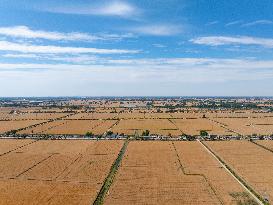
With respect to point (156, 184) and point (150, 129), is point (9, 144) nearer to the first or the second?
point (150, 129)

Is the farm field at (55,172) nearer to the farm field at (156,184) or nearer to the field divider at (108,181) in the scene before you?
the field divider at (108,181)

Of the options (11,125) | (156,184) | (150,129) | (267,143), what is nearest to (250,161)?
(156,184)

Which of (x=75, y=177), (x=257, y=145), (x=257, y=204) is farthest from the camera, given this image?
(x=257, y=145)

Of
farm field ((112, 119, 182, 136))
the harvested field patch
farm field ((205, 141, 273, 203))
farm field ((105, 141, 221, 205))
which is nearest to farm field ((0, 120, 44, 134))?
the harvested field patch

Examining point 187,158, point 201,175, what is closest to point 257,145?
point 187,158

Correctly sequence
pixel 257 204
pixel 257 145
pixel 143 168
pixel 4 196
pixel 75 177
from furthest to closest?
→ 1. pixel 257 145
2. pixel 143 168
3. pixel 75 177
4. pixel 4 196
5. pixel 257 204

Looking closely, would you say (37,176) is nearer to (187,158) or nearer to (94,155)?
(94,155)

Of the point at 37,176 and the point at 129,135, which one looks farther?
the point at 129,135

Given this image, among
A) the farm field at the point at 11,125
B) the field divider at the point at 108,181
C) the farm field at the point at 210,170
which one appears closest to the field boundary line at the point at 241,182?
the farm field at the point at 210,170
